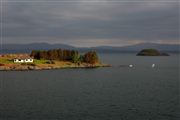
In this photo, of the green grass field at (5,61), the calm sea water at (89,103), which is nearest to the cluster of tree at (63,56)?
the green grass field at (5,61)

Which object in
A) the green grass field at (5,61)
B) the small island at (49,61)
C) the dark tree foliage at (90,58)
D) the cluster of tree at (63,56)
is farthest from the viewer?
the cluster of tree at (63,56)

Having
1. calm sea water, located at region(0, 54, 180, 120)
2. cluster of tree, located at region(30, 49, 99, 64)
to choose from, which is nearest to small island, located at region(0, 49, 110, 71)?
cluster of tree, located at region(30, 49, 99, 64)

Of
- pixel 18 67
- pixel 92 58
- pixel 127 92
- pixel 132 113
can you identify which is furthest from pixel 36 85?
pixel 92 58

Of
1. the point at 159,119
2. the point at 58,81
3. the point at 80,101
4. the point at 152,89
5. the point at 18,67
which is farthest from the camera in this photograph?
the point at 18,67

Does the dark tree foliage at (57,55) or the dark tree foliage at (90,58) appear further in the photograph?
the dark tree foliage at (57,55)

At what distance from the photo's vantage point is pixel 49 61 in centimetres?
15875

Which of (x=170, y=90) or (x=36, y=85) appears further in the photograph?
(x=36, y=85)

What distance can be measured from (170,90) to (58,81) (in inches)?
1393

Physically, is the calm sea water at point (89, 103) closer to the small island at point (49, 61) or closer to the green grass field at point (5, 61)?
the small island at point (49, 61)

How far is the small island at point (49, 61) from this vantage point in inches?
5689

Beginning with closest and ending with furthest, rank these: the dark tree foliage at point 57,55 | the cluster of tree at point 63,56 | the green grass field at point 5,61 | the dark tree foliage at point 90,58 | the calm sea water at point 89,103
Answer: the calm sea water at point 89,103, the green grass field at point 5,61, the dark tree foliage at point 90,58, the cluster of tree at point 63,56, the dark tree foliage at point 57,55

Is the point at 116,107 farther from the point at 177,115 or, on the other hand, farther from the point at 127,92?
the point at 127,92

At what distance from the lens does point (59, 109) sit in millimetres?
57500

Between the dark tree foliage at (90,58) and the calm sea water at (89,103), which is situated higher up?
the dark tree foliage at (90,58)
